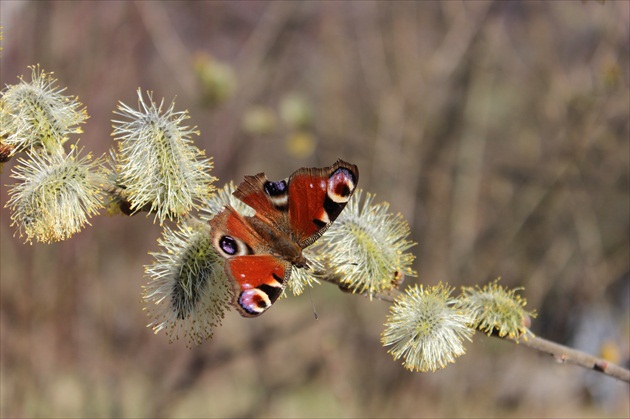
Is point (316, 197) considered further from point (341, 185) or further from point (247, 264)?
point (247, 264)

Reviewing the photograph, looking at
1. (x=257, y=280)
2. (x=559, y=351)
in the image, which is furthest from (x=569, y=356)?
(x=257, y=280)

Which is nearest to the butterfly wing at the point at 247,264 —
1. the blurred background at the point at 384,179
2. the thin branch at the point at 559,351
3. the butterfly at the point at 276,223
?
the butterfly at the point at 276,223

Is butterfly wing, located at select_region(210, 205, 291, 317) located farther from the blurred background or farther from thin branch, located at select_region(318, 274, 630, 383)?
the blurred background

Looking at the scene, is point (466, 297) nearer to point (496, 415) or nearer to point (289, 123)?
point (289, 123)

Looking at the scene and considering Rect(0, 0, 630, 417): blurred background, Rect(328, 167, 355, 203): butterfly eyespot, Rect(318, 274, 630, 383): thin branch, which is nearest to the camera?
Rect(328, 167, 355, 203): butterfly eyespot

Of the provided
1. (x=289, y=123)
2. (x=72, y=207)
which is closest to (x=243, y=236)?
(x=72, y=207)

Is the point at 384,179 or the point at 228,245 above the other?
the point at 384,179

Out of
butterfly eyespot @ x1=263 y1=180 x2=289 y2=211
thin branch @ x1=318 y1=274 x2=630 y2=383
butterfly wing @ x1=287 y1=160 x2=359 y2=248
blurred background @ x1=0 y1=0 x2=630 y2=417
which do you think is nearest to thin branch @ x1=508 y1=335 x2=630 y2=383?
thin branch @ x1=318 y1=274 x2=630 y2=383

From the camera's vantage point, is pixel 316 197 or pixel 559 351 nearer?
pixel 316 197
